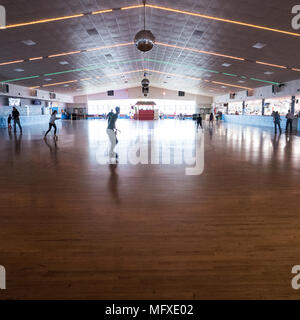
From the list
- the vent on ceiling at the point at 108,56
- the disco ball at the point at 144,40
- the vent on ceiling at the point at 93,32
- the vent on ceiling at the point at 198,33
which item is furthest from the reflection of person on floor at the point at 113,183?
the vent on ceiling at the point at 108,56

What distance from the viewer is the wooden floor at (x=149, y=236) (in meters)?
1.69

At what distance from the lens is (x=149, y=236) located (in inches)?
92.0

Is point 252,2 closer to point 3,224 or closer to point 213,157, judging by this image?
point 213,157

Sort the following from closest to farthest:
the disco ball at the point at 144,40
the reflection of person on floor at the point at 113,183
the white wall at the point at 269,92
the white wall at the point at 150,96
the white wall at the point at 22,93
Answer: the reflection of person on floor at the point at 113,183 < the disco ball at the point at 144,40 < the white wall at the point at 269,92 < the white wall at the point at 22,93 < the white wall at the point at 150,96

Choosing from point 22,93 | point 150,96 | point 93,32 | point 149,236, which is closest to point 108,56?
point 93,32

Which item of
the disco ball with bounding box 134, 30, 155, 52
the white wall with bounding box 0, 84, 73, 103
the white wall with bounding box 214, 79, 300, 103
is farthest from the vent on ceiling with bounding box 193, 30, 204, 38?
the white wall with bounding box 0, 84, 73, 103

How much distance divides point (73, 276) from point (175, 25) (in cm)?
1106

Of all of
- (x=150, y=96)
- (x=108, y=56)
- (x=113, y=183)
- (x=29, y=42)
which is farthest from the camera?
(x=150, y=96)

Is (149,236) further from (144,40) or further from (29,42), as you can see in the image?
(29,42)

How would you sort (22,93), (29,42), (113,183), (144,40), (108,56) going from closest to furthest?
(113,183) < (144,40) < (29,42) < (108,56) < (22,93)

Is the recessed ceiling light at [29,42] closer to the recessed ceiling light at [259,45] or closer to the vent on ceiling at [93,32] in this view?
the vent on ceiling at [93,32]

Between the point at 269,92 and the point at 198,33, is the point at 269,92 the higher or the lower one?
the lower one

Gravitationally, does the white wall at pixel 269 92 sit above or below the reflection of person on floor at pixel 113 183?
above

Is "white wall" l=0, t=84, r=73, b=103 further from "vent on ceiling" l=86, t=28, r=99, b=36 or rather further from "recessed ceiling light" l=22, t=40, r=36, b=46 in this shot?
"vent on ceiling" l=86, t=28, r=99, b=36
